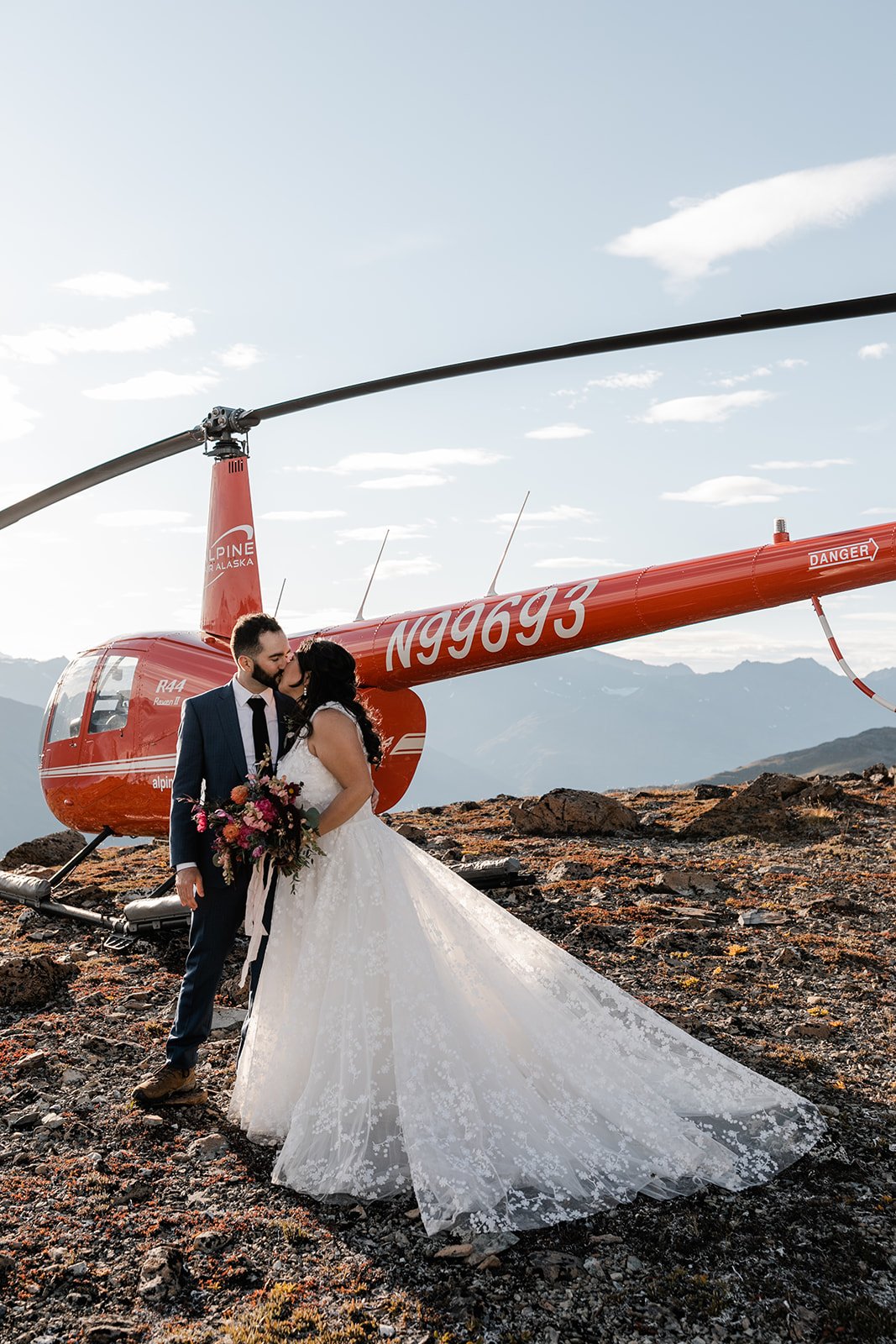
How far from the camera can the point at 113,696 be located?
8.94 metres

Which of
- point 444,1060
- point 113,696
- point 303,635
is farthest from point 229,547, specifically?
point 444,1060

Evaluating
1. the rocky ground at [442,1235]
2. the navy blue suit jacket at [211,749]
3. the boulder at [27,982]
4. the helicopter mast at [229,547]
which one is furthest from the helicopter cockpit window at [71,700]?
the navy blue suit jacket at [211,749]

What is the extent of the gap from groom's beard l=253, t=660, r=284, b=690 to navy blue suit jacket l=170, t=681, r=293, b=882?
0.10 m

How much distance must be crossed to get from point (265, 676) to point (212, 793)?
615 mm

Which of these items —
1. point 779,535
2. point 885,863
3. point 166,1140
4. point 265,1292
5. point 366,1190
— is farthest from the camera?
point 885,863

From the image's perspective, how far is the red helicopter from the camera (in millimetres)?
7238

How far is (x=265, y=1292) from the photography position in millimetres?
2918

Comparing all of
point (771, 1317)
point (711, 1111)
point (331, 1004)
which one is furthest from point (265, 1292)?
point (711, 1111)

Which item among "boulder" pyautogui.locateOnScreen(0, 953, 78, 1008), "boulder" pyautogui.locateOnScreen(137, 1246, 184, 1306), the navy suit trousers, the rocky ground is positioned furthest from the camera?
"boulder" pyautogui.locateOnScreen(0, 953, 78, 1008)

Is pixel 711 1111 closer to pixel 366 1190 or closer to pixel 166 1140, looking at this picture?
pixel 366 1190

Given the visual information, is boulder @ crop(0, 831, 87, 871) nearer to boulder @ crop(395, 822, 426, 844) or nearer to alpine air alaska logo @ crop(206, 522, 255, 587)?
boulder @ crop(395, 822, 426, 844)

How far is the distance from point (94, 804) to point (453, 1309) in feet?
23.4

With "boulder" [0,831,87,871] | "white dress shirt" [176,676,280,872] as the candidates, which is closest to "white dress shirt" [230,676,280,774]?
"white dress shirt" [176,676,280,872]

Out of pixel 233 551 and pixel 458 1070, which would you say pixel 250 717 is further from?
pixel 233 551
